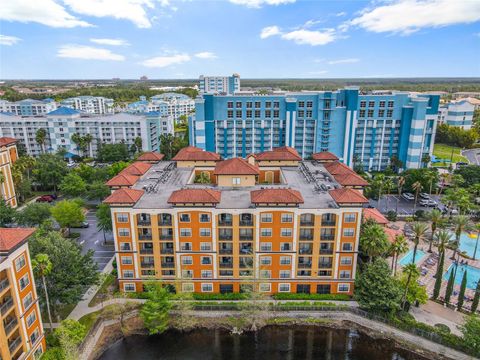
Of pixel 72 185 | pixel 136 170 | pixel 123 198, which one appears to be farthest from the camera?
pixel 72 185

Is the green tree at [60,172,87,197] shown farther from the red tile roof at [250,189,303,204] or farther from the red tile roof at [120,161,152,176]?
the red tile roof at [250,189,303,204]

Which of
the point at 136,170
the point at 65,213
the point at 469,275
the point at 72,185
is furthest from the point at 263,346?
the point at 72,185

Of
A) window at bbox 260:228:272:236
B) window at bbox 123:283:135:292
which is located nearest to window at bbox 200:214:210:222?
window at bbox 260:228:272:236

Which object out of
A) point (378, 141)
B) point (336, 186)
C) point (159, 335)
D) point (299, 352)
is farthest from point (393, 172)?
point (159, 335)

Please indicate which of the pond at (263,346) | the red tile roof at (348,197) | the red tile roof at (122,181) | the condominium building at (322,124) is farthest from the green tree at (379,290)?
the condominium building at (322,124)

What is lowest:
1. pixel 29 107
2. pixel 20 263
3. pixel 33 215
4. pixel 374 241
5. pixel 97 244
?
pixel 97 244

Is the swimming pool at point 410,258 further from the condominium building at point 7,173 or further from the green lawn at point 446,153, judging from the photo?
the condominium building at point 7,173

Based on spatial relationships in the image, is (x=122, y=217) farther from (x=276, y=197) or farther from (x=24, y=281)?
(x=276, y=197)

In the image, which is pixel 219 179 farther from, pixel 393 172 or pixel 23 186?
pixel 393 172
